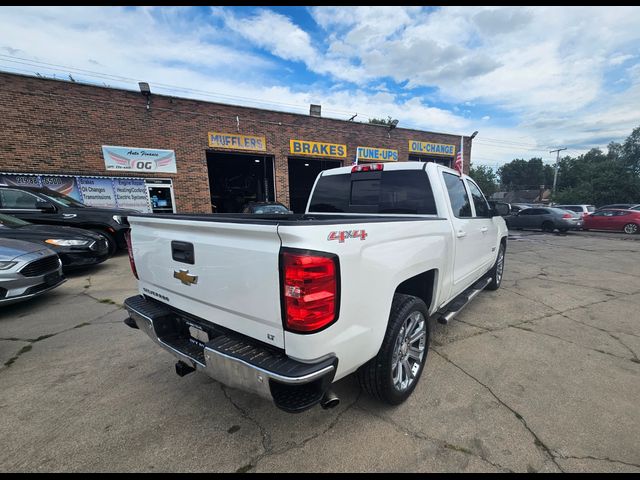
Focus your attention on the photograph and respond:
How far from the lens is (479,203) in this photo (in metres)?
4.14

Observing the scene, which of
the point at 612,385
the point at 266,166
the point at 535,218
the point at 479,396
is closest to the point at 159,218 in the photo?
the point at 479,396

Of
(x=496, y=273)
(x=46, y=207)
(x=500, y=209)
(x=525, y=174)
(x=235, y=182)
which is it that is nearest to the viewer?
(x=500, y=209)

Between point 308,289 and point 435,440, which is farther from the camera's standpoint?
point 435,440

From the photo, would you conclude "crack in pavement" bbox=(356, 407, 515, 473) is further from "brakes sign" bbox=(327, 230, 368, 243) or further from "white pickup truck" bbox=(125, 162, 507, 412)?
"brakes sign" bbox=(327, 230, 368, 243)

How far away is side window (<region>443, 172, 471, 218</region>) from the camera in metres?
3.25

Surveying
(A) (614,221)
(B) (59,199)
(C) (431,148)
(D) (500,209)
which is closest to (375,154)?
(C) (431,148)

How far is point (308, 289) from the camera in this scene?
151 cm

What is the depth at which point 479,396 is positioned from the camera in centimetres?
244

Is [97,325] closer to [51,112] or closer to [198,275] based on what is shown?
[198,275]

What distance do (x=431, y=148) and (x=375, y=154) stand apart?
4.87 meters

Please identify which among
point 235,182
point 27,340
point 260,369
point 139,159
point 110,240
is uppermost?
point 139,159

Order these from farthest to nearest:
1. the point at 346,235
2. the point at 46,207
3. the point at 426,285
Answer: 1. the point at 46,207
2. the point at 426,285
3. the point at 346,235

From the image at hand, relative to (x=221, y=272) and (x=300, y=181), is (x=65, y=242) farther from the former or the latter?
(x=300, y=181)

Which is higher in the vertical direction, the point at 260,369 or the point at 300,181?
the point at 300,181
